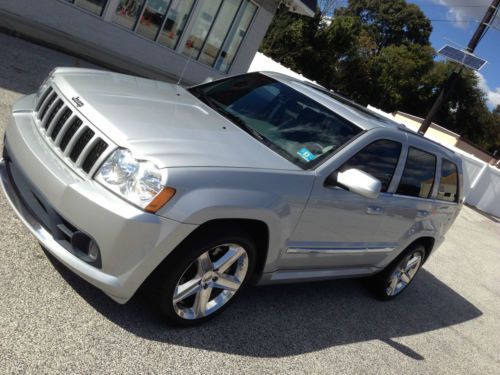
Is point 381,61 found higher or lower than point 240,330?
higher

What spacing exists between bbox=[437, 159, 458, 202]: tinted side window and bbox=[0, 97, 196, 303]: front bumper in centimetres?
363

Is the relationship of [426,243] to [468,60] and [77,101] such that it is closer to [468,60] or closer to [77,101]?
[77,101]

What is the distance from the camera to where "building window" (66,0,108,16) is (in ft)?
35.6

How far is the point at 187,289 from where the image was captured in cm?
323

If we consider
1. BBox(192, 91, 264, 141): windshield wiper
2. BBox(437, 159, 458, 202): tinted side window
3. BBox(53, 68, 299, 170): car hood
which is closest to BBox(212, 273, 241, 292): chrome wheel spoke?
BBox(53, 68, 299, 170): car hood

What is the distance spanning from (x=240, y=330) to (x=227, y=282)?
1.69ft

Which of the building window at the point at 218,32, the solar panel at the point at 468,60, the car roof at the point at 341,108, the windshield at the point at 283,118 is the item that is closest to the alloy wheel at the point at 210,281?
the windshield at the point at 283,118

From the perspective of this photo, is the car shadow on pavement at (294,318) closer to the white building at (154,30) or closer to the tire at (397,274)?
the tire at (397,274)

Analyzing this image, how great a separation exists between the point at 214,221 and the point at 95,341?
1.01 meters

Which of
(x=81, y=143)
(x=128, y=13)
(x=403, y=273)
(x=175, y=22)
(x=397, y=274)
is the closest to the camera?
(x=81, y=143)

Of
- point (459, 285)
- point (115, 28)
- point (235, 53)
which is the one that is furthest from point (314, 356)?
point (235, 53)

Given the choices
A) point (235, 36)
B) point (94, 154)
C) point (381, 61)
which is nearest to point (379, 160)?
point (94, 154)

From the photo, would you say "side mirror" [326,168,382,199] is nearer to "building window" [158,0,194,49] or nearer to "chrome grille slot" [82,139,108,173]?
"chrome grille slot" [82,139,108,173]

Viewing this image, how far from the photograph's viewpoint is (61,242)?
2.95m
